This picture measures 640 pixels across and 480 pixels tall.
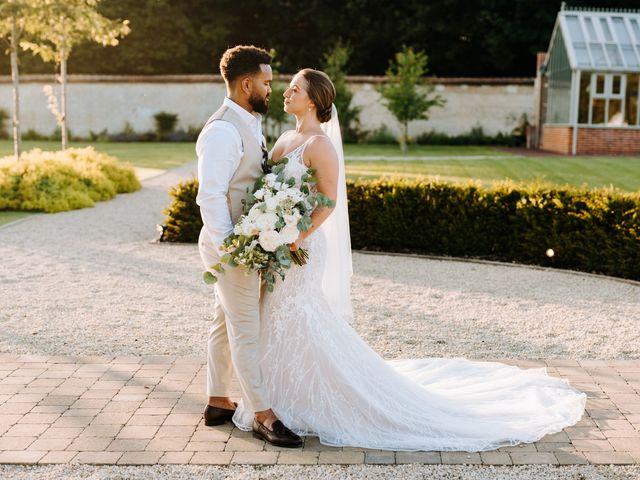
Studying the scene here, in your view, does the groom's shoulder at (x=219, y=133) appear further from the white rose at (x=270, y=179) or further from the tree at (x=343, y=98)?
the tree at (x=343, y=98)

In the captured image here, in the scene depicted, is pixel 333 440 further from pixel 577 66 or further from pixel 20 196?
pixel 577 66

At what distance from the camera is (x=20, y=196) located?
1304cm

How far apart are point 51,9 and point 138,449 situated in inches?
531

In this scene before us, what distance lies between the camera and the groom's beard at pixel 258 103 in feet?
12.7

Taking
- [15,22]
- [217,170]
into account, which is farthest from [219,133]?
[15,22]

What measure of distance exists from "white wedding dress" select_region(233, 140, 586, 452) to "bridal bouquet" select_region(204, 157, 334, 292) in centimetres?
18

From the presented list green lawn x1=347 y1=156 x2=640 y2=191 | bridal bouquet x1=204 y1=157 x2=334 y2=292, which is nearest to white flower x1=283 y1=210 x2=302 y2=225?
bridal bouquet x1=204 y1=157 x2=334 y2=292

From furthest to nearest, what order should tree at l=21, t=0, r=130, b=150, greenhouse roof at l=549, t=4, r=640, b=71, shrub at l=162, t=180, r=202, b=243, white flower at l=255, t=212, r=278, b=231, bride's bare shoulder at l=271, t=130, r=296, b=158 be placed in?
greenhouse roof at l=549, t=4, r=640, b=71, tree at l=21, t=0, r=130, b=150, shrub at l=162, t=180, r=202, b=243, bride's bare shoulder at l=271, t=130, r=296, b=158, white flower at l=255, t=212, r=278, b=231

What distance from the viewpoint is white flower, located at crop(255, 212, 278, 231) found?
3656 millimetres

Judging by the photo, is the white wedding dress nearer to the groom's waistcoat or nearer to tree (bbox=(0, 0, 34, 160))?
the groom's waistcoat

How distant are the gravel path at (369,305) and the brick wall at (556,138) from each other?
16193 mm

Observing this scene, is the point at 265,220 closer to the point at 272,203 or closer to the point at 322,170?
the point at 272,203

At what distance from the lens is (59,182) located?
1340 cm

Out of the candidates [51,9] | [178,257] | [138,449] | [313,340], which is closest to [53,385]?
[138,449]
